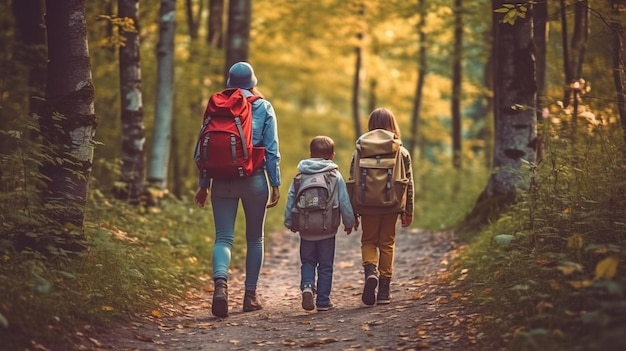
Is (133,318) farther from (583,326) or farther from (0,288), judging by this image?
(583,326)

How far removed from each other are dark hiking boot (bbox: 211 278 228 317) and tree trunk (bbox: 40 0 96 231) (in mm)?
1471

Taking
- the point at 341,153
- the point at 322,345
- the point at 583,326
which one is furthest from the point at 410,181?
the point at 341,153

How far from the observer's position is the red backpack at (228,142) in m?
6.68

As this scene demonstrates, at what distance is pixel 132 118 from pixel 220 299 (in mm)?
4896

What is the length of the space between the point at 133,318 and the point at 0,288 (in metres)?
1.52

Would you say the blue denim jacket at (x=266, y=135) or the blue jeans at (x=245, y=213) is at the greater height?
the blue denim jacket at (x=266, y=135)

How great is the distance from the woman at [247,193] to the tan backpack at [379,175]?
0.83 meters

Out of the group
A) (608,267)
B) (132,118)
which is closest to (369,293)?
(608,267)

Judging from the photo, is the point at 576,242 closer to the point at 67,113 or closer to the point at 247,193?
the point at 247,193

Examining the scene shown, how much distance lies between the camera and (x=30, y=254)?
20.5 ft

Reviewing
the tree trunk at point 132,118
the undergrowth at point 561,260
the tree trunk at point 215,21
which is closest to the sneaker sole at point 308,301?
the undergrowth at point 561,260

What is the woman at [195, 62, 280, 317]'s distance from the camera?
6.94 metres

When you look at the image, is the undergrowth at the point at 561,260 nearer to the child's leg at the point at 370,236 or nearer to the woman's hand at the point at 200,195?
the child's leg at the point at 370,236

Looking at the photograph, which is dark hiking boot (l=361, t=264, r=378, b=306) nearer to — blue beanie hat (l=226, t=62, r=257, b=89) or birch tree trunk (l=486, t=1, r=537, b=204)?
blue beanie hat (l=226, t=62, r=257, b=89)
